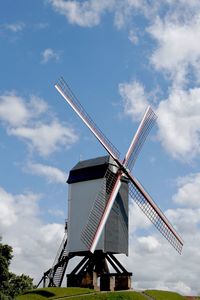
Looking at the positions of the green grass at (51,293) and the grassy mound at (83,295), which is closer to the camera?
the grassy mound at (83,295)

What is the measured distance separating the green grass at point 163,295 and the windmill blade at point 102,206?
7611mm

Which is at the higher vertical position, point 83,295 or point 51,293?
point 51,293

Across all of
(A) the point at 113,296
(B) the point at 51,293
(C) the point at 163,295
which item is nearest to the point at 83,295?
(A) the point at 113,296

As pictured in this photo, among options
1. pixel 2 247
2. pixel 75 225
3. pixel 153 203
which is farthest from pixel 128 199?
pixel 2 247

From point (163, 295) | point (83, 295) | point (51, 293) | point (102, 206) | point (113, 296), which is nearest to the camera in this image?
point (113, 296)

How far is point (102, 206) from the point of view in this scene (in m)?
53.4

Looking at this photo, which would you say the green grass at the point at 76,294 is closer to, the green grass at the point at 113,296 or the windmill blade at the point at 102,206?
the green grass at the point at 113,296

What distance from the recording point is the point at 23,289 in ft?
193

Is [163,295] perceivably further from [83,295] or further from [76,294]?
[76,294]

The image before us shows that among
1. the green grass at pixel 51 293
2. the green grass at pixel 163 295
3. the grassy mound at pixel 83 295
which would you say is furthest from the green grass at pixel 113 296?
the green grass at pixel 163 295

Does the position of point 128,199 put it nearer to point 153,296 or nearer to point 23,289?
point 153,296

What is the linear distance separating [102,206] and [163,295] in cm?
1057

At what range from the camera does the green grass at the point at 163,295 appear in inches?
2031

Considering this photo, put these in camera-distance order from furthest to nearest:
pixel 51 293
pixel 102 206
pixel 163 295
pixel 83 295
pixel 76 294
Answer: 1. pixel 102 206
2. pixel 163 295
3. pixel 51 293
4. pixel 76 294
5. pixel 83 295
